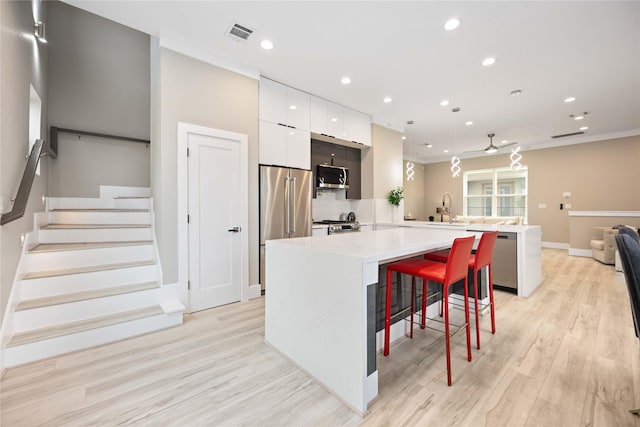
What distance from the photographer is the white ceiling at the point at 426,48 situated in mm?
2566

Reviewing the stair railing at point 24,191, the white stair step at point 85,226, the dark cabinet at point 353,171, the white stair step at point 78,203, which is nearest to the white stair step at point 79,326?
the stair railing at point 24,191

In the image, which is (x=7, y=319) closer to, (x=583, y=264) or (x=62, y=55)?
(x=62, y=55)

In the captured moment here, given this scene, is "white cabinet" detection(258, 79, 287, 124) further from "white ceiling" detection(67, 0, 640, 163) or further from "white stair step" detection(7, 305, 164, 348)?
"white stair step" detection(7, 305, 164, 348)

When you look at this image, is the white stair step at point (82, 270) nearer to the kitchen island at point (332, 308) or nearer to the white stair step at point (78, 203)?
the white stair step at point (78, 203)

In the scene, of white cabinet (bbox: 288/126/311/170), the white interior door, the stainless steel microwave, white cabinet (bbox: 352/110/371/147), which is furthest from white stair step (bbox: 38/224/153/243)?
white cabinet (bbox: 352/110/371/147)

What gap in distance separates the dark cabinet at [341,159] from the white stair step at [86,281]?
9.65ft

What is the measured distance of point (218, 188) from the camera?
3.35 m

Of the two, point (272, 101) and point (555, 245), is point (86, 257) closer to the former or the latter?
point (272, 101)

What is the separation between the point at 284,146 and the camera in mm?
4109

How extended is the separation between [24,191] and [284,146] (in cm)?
277

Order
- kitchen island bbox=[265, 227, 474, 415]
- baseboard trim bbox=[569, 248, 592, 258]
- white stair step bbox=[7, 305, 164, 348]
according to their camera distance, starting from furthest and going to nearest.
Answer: baseboard trim bbox=[569, 248, 592, 258]
white stair step bbox=[7, 305, 164, 348]
kitchen island bbox=[265, 227, 474, 415]

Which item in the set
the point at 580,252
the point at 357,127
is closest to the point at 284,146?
the point at 357,127

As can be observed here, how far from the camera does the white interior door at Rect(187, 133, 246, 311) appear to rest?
3.17 metres

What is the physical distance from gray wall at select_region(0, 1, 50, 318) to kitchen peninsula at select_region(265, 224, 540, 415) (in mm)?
2015
